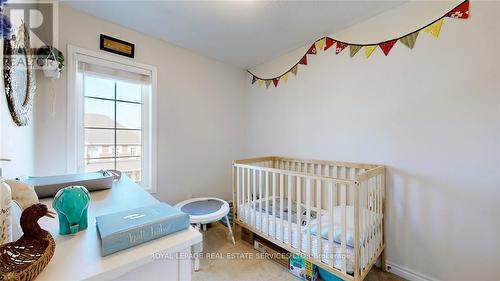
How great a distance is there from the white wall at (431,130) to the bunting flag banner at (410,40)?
0.12ft

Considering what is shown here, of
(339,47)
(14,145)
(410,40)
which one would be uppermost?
(339,47)

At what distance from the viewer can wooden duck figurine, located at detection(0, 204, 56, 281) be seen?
390 mm

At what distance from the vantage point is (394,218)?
1643 millimetres

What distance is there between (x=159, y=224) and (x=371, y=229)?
1496 millimetres

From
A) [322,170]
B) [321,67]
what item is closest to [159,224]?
[322,170]

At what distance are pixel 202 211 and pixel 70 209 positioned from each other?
146cm

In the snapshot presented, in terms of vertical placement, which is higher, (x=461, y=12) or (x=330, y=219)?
(x=461, y=12)

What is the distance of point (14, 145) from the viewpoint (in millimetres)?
1051

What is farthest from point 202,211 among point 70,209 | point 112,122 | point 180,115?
point 70,209

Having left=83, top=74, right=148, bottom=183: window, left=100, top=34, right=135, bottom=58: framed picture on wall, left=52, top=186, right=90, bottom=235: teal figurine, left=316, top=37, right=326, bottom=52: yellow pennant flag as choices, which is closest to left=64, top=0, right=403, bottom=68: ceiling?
left=316, top=37, right=326, bottom=52: yellow pennant flag

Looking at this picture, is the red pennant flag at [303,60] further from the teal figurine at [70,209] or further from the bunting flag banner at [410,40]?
the teal figurine at [70,209]

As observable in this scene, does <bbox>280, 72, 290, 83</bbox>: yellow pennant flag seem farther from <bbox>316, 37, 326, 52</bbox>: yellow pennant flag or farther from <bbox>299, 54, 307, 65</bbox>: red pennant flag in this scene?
<bbox>316, 37, 326, 52</bbox>: yellow pennant flag

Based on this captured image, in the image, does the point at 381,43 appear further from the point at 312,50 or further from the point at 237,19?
the point at 237,19

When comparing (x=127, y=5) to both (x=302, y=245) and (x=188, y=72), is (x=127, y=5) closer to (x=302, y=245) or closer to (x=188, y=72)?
(x=188, y=72)
